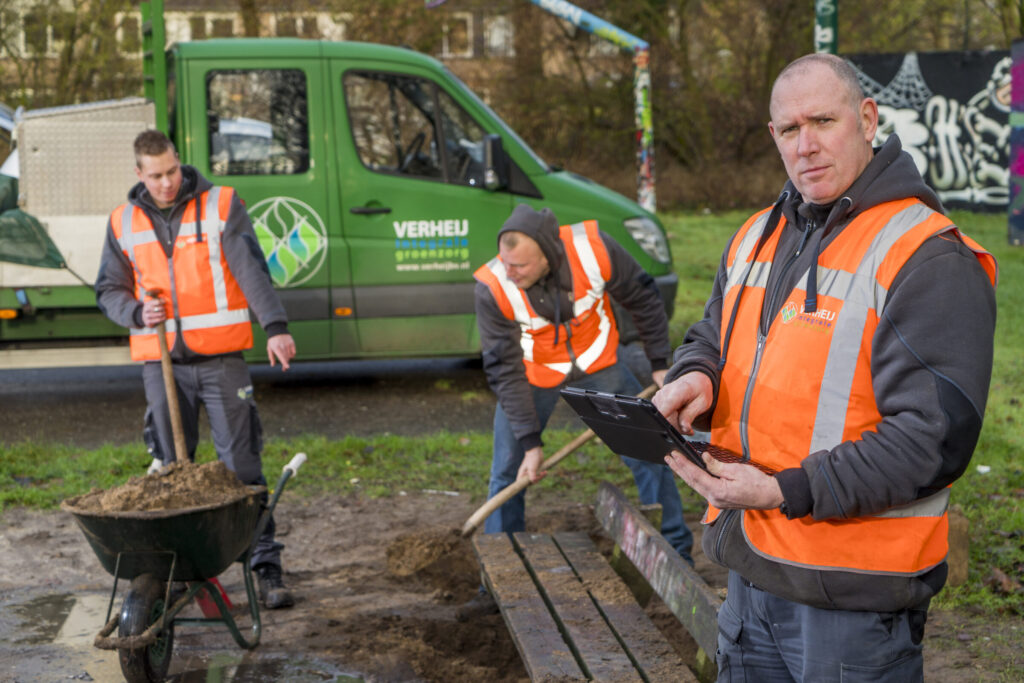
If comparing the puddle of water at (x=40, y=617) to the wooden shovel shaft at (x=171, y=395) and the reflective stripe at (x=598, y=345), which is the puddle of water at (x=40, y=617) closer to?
the wooden shovel shaft at (x=171, y=395)

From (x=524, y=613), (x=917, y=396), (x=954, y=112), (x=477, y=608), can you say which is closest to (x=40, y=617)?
(x=477, y=608)

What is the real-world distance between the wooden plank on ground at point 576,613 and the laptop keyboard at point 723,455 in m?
1.25

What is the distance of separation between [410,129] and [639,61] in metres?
5.10

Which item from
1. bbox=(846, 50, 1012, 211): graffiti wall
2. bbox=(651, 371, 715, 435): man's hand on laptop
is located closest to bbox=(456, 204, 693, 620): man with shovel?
bbox=(651, 371, 715, 435): man's hand on laptop

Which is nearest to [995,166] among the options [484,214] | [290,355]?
[484,214]

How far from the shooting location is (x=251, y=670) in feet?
14.9

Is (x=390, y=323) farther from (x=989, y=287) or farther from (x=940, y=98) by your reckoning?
(x=940, y=98)

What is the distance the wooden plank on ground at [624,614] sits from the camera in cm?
365

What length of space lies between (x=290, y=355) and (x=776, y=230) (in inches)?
129

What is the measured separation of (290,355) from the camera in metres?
5.48

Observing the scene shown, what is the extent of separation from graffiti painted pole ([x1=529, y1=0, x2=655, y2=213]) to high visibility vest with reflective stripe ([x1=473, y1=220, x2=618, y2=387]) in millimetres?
7709

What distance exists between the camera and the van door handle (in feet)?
28.1

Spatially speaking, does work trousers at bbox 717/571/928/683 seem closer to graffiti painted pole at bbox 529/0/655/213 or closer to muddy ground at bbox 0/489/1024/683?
muddy ground at bbox 0/489/1024/683

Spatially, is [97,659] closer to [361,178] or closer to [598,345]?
[598,345]
